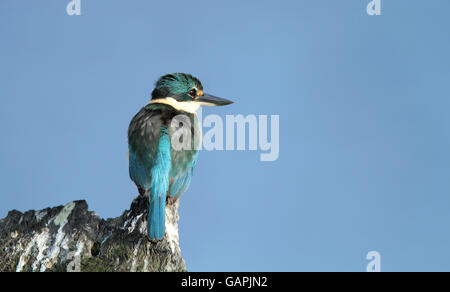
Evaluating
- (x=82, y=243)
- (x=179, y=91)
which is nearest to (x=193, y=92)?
(x=179, y=91)

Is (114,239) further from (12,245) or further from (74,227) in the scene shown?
(12,245)

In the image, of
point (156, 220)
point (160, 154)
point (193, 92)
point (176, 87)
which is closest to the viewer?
point (156, 220)

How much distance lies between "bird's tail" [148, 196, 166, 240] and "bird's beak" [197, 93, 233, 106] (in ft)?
7.31

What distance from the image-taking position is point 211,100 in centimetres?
737

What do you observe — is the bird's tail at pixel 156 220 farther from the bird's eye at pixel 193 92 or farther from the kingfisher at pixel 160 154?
the bird's eye at pixel 193 92

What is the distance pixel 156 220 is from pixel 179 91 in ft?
7.48

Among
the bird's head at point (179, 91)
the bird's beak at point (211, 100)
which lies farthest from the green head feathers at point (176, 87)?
the bird's beak at point (211, 100)

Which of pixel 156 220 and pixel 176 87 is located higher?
pixel 176 87

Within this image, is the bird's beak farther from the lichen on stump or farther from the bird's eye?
the lichen on stump

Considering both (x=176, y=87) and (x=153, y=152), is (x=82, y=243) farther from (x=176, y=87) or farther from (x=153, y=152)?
(x=176, y=87)

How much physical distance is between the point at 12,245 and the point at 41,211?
17.9 inches
